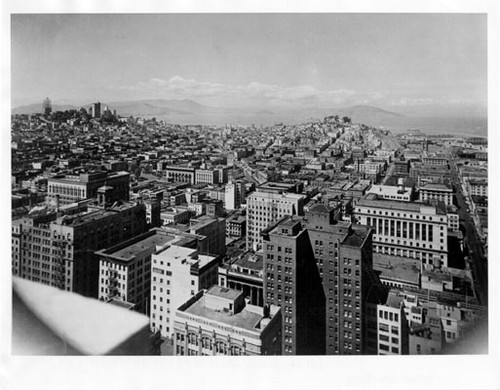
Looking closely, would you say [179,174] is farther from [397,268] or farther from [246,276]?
[397,268]

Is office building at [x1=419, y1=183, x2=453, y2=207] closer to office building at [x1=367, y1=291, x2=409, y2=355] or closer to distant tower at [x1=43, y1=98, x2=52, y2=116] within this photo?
office building at [x1=367, y1=291, x2=409, y2=355]

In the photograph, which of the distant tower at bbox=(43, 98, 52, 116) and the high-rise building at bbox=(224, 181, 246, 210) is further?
the high-rise building at bbox=(224, 181, 246, 210)

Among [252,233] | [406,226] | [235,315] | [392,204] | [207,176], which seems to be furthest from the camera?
[207,176]

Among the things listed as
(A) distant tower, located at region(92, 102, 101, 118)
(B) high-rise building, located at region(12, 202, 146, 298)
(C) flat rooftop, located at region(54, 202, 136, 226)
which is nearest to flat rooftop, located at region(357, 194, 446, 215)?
(B) high-rise building, located at region(12, 202, 146, 298)

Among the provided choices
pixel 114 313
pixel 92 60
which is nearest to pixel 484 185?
pixel 114 313

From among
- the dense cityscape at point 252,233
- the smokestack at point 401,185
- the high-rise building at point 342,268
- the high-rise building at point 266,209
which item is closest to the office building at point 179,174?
the dense cityscape at point 252,233

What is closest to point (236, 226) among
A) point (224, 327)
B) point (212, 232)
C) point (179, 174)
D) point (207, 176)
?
point (212, 232)
